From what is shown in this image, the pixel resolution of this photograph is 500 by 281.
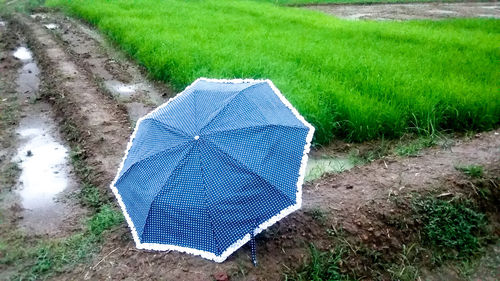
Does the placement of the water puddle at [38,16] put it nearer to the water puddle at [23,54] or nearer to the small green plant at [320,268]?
the water puddle at [23,54]

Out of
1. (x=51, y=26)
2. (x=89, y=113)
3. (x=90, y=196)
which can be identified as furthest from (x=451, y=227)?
(x=51, y=26)

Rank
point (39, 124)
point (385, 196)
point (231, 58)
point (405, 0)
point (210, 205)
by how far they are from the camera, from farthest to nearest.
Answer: point (405, 0), point (231, 58), point (39, 124), point (385, 196), point (210, 205)

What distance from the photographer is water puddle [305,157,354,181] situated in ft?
13.5

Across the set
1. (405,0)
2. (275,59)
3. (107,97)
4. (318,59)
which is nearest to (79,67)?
(107,97)

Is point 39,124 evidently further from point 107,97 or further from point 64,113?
point 107,97

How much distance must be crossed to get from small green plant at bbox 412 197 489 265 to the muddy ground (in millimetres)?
100

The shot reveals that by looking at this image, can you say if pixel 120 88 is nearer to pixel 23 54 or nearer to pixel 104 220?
pixel 23 54

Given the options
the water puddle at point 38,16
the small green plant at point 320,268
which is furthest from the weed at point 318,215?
the water puddle at point 38,16

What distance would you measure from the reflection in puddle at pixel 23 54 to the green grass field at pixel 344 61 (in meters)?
1.61

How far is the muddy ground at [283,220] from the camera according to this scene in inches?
110

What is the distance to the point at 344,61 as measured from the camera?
6.33 m

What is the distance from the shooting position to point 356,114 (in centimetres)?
475

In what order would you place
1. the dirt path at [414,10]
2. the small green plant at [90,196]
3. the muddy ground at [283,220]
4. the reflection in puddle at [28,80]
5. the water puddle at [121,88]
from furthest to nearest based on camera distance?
the dirt path at [414,10], the reflection in puddle at [28,80], the water puddle at [121,88], the small green plant at [90,196], the muddy ground at [283,220]

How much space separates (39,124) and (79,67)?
2.04m
